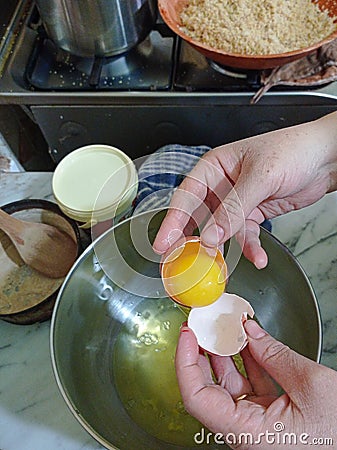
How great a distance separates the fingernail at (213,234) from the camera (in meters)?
0.65

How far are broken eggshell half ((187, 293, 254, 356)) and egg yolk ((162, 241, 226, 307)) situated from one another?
4 centimetres

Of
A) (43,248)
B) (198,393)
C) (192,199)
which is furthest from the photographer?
(43,248)

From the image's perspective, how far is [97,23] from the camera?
893 millimetres

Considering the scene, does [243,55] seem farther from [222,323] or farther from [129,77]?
[222,323]

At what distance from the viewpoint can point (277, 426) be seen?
1.74ft

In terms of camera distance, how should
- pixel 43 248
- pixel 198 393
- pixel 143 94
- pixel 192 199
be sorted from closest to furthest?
pixel 198 393 → pixel 192 199 → pixel 43 248 → pixel 143 94

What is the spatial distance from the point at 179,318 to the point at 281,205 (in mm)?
240

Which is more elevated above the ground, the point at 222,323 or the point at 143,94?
the point at 143,94

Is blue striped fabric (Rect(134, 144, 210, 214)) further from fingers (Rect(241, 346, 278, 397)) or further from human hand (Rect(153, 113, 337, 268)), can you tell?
fingers (Rect(241, 346, 278, 397))

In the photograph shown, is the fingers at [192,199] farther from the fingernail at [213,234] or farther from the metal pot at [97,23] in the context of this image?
the metal pot at [97,23]

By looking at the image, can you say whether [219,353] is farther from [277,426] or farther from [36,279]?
[36,279]

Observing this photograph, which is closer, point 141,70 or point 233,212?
point 233,212

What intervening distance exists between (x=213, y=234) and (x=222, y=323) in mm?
154

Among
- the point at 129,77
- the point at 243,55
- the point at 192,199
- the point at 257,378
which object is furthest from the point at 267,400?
the point at 129,77
